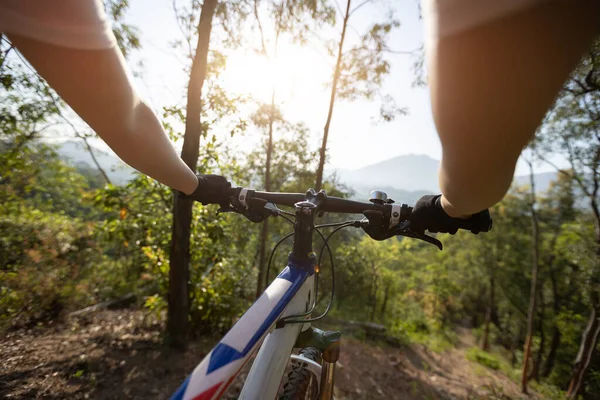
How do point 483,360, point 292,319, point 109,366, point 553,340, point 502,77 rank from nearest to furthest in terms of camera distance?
point 502,77 < point 292,319 < point 109,366 < point 483,360 < point 553,340

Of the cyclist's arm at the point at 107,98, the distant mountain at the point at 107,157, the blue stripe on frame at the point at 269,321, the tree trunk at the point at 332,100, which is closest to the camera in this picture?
the cyclist's arm at the point at 107,98

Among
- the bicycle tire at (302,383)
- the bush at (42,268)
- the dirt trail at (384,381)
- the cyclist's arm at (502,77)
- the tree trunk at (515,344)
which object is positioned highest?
the cyclist's arm at (502,77)

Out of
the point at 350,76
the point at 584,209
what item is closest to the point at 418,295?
the point at 584,209

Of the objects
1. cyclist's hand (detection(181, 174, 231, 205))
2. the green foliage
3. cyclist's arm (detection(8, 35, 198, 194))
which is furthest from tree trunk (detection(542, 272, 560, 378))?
cyclist's arm (detection(8, 35, 198, 194))

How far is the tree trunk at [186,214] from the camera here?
175 inches

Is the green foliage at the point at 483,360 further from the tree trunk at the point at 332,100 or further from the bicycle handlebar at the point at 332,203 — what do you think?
the bicycle handlebar at the point at 332,203

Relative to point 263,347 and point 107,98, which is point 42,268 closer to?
point 263,347

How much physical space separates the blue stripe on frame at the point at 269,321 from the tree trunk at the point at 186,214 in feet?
11.9

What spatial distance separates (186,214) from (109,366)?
2637mm

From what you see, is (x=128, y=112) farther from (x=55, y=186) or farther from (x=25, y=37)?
(x=55, y=186)

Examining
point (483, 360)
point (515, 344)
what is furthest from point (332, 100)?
point (515, 344)

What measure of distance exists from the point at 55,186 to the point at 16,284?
77.3 ft

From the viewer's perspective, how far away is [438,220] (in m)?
1.16

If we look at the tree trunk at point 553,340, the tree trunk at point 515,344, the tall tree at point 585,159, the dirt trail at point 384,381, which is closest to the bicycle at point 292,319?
the dirt trail at point 384,381
